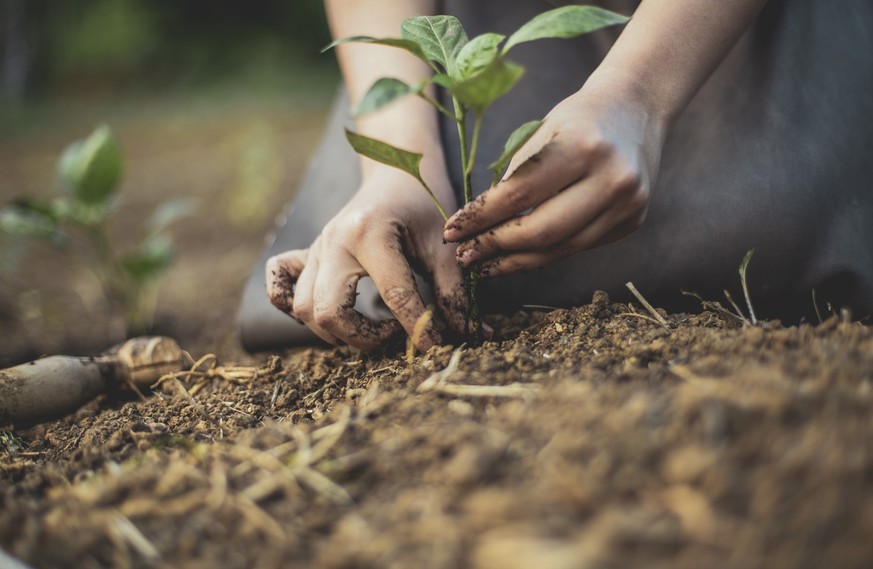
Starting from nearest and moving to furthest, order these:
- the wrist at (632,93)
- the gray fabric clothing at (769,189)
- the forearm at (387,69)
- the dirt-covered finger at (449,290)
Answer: the wrist at (632,93) < the dirt-covered finger at (449,290) < the gray fabric clothing at (769,189) < the forearm at (387,69)

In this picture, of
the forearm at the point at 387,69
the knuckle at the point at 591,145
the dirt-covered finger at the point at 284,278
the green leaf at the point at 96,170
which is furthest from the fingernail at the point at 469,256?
the green leaf at the point at 96,170

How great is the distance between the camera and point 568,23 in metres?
0.78

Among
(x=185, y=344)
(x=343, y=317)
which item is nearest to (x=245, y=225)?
(x=185, y=344)

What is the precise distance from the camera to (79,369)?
1.28 meters

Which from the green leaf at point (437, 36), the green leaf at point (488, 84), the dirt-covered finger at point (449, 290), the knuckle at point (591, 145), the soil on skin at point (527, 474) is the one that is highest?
the green leaf at point (437, 36)

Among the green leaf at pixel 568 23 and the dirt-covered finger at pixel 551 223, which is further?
the dirt-covered finger at pixel 551 223

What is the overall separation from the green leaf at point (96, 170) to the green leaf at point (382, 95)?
4.64ft

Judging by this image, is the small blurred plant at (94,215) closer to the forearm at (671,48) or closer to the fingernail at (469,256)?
the fingernail at (469,256)

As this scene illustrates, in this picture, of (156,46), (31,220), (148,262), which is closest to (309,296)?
(148,262)

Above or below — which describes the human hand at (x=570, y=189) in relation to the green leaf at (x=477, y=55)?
below

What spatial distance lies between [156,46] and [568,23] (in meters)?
14.6

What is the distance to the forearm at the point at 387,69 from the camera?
1.42m

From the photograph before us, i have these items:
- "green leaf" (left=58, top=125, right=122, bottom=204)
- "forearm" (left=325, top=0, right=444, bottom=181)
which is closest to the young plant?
"forearm" (left=325, top=0, right=444, bottom=181)

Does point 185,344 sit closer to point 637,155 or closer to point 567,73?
point 567,73
